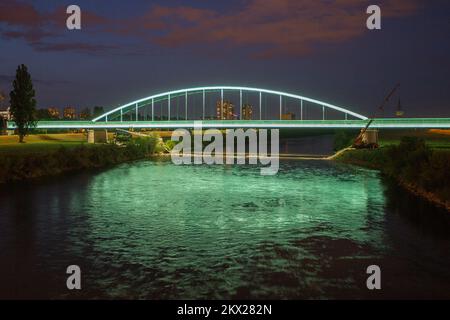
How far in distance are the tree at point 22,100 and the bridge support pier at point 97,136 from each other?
19.1 meters

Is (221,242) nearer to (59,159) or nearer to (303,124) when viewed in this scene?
(59,159)

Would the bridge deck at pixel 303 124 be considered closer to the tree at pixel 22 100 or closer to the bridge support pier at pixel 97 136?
the bridge support pier at pixel 97 136


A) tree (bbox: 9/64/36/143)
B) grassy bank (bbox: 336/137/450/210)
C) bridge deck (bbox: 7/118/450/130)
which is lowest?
grassy bank (bbox: 336/137/450/210)

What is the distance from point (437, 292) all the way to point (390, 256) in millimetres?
3045

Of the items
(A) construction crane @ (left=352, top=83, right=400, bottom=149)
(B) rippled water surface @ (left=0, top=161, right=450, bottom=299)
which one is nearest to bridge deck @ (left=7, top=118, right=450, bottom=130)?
(A) construction crane @ (left=352, top=83, right=400, bottom=149)

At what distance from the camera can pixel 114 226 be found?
17.8 m

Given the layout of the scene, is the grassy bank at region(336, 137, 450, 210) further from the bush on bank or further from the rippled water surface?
the rippled water surface

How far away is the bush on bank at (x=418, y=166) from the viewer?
23.3 metres

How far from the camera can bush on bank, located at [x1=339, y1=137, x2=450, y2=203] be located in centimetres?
2330

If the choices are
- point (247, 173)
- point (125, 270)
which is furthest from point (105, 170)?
point (125, 270)

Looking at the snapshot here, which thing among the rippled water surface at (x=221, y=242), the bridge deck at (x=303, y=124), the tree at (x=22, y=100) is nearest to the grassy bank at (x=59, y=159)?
the rippled water surface at (x=221, y=242)

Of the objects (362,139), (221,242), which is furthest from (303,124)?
(221,242)

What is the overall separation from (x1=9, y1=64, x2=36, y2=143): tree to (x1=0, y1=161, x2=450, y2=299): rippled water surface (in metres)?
37.8
